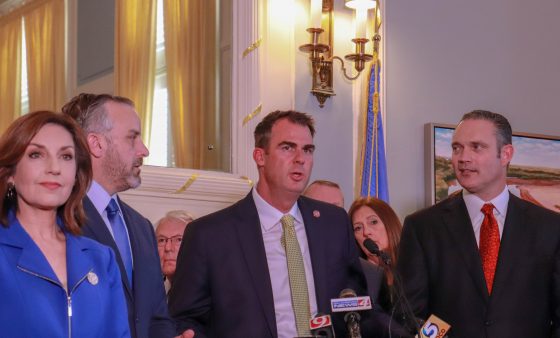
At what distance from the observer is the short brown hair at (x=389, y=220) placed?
18.6 ft

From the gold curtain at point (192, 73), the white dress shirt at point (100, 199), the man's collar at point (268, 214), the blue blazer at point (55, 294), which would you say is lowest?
the blue blazer at point (55, 294)

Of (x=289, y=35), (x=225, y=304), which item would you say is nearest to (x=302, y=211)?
(x=225, y=304)

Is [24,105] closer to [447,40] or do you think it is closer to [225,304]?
[447,40]

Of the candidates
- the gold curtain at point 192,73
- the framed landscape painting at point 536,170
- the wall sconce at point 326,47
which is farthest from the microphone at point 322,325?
the framed landscape painting at point 536,170

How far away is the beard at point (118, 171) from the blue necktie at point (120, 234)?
0.08 m

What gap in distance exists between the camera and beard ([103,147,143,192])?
12.3 feet

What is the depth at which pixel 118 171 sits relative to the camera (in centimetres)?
378

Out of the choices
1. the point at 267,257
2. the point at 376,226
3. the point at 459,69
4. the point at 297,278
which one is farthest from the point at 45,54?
the point at 297,278

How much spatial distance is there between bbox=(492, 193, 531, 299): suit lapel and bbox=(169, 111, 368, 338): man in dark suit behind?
61cm

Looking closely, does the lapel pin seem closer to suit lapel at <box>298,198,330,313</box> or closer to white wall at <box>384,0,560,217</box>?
suit lapel at <box>298,198,330,313</box>

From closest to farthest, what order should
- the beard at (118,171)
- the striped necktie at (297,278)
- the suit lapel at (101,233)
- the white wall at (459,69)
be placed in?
the suit lapel at (101,233) → the beard at (118,171) → the striped necktie at (297,278) → the white wall at (459,69)

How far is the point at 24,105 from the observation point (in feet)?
25.6

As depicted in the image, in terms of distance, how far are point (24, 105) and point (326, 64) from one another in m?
2.69

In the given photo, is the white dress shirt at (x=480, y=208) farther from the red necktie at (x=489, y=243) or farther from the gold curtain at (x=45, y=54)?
the gold curtain at (x=45, y=54)
